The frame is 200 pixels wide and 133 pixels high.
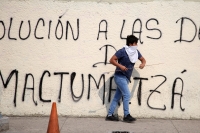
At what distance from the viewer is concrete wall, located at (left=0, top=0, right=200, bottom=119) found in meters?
6.06

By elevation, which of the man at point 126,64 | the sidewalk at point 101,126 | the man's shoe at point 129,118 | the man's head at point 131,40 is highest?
the man's head at point 131,40

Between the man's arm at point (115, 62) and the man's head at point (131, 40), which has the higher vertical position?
the man's head at point (131, 40)

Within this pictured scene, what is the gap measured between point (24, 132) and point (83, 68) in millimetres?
A: 1709

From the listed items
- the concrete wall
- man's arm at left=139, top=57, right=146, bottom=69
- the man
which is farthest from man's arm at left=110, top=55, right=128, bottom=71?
the concrete wall

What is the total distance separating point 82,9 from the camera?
6.12 m

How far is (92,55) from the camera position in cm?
613

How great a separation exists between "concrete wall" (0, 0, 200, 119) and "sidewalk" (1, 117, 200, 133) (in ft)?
0.75

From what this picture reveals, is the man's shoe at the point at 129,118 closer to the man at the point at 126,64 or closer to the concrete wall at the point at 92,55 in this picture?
the man at the point at 126,64

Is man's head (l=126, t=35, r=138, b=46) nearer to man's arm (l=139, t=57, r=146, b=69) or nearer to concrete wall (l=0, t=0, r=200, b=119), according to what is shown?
man's arm (l=139, t=57, r=146, b=69)

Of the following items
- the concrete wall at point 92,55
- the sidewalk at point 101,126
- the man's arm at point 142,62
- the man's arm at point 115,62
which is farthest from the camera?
the concrete wall at point 92,55

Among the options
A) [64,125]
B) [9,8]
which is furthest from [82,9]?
[64,125]

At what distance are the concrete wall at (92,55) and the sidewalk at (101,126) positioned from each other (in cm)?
23

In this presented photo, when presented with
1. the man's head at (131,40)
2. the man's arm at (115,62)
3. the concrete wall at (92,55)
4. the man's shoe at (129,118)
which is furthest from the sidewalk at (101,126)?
the man's head at (131,40)

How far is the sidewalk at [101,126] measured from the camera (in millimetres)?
5270
